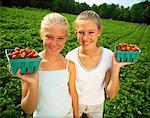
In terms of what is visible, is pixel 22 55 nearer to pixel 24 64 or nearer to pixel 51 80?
pixel 24 64

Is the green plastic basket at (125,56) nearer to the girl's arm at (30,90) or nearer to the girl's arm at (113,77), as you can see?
the girl's arm at (113,77)

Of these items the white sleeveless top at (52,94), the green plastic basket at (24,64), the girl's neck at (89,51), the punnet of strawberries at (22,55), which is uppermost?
the punnet of strawberries at (22,55)

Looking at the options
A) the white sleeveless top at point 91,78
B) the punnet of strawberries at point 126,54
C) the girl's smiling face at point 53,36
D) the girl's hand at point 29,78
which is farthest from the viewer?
the white sleeveless top at point 91,78

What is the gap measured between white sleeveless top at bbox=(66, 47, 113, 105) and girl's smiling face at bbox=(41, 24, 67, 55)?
345 mm

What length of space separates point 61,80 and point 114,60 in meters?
0.43

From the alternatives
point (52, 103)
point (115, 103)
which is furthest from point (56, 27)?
point (115, 103)

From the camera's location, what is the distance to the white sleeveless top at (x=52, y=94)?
171 cm

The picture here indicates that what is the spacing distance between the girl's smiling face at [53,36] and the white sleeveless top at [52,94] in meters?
0.15

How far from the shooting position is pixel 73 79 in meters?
1.83

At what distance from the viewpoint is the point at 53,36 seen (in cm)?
171

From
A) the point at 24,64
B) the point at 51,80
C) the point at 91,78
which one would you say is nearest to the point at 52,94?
the point at 51,80

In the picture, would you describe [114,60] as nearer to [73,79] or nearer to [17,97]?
[73,79]

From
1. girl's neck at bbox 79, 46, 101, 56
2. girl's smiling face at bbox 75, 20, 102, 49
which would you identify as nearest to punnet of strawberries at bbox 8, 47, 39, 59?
girl's smiling face at bbox 75, 20, 102, 49

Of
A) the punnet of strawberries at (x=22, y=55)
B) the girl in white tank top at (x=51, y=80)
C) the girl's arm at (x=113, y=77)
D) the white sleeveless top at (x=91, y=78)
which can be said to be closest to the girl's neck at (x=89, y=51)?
the white sleeveless top at (x=91, y=78)
